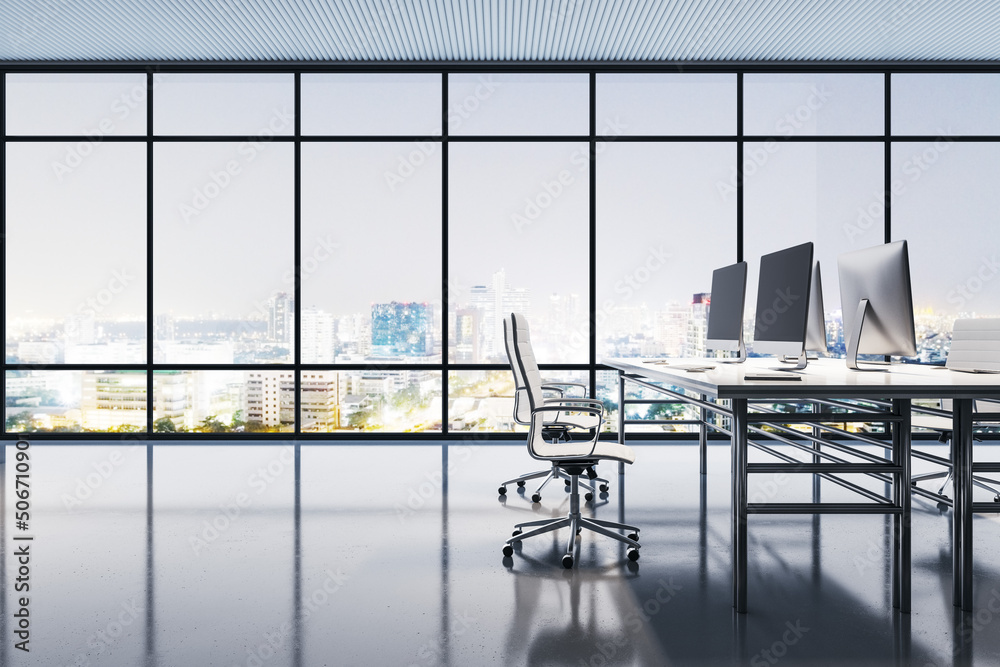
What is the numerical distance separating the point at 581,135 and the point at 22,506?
5.13 m

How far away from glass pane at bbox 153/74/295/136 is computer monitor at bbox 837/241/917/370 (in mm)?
4845

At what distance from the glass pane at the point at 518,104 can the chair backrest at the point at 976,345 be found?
3.42 meters

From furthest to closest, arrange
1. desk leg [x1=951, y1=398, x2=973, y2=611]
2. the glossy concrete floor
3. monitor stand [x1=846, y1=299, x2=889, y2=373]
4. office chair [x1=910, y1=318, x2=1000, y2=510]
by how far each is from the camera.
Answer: office chair [x1=910, y1=318, x2=1000, y2=510] < monitor stand [x1=846, y1=299, x2=889, y2=373] < desk leg [x1=951, y1=398, x2=973, y2=611] < the glossy concrete floor

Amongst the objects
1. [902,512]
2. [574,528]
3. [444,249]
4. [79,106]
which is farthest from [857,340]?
[79,106]

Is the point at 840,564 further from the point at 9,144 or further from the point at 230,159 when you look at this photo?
the point at 9,144

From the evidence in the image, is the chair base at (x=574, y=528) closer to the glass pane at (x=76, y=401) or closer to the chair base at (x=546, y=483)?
the chair base at (x=546, y=483)

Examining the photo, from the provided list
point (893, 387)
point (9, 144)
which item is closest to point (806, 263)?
point (893, 387)

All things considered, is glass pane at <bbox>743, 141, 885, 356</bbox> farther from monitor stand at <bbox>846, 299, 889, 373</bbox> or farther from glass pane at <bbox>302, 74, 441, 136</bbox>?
glass pane at <bbox>302, 74, 441, 136</bbox>

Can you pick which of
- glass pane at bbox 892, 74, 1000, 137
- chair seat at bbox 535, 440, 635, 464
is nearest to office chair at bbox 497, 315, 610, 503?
chair seat at bbox 535, 440, 635, 464

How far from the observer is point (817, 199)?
218 inches

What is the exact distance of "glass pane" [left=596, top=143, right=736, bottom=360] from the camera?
5.54 meters

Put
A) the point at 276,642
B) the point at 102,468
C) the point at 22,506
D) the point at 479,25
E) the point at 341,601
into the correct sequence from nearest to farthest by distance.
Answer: the point at 276,642 → the point at 341,601 → the point at 22,506 → the point at 102,468 → the point at 479,25

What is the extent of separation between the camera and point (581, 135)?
5.52m

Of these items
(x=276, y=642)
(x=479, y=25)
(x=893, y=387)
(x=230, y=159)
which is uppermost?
(x=479, y=25)
